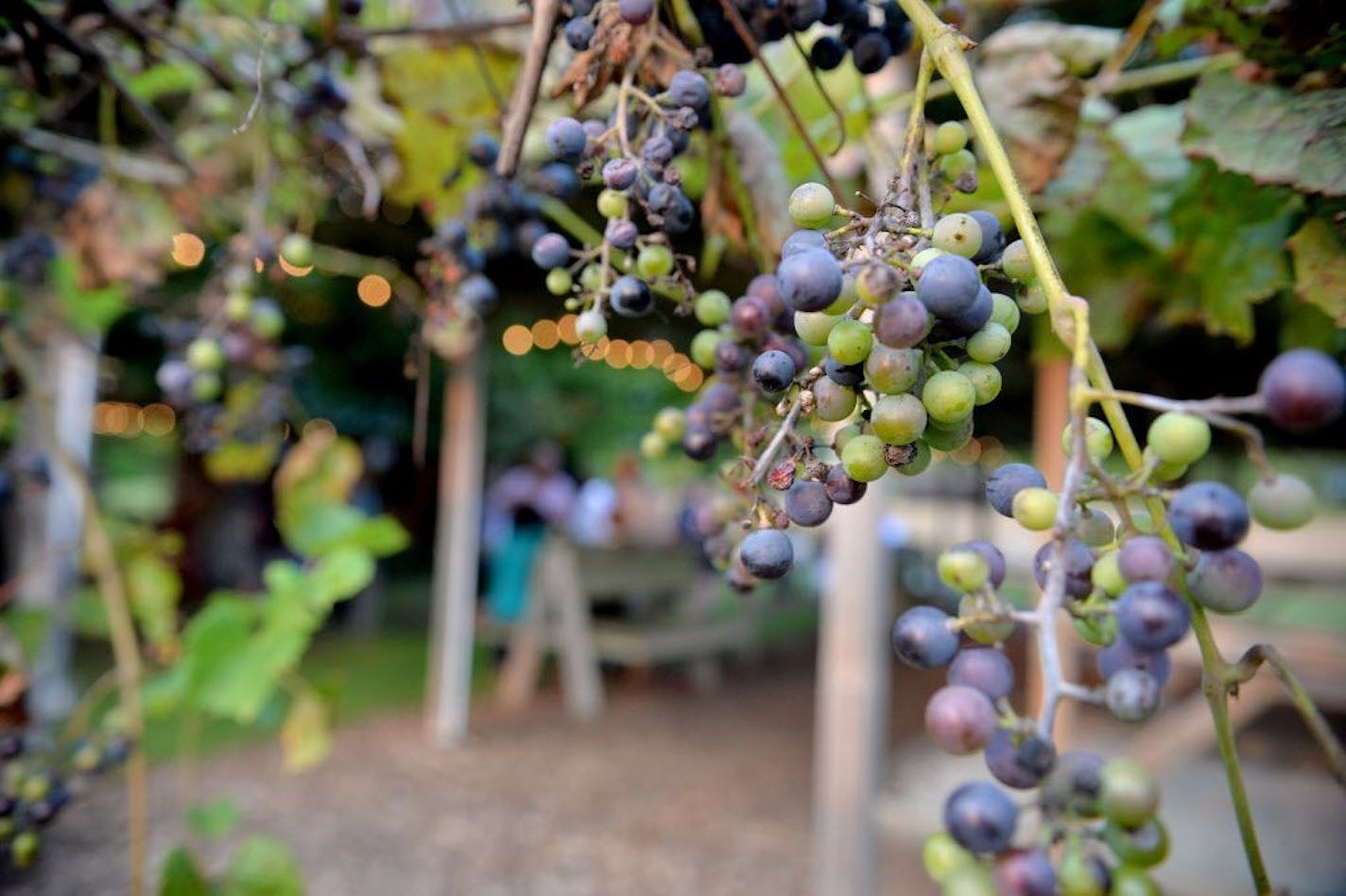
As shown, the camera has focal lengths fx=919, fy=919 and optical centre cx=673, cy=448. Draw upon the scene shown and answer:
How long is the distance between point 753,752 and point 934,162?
5802 millimetres

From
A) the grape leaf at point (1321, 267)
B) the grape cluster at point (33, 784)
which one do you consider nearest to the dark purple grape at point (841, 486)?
the grape leaf at point (1321, 267)

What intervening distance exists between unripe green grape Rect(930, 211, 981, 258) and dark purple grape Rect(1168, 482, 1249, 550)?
160 millimetres

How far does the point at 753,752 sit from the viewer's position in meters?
5.97

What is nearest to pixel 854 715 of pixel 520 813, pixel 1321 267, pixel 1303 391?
pixel 520 813

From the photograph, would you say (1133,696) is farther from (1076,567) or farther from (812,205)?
(812,205)

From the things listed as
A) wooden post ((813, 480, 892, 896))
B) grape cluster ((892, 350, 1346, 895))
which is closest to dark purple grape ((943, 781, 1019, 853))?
grape cluster ((892, 350, 1346, 895))

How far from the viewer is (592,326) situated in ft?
2.23

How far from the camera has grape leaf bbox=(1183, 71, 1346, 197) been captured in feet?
2.13

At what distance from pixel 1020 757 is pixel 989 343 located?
0.67 ft

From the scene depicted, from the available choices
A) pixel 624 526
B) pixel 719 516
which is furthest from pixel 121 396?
pixel 719 516

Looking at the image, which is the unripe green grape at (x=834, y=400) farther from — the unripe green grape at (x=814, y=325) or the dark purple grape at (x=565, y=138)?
the dark purple grape at (x=565, y=138)

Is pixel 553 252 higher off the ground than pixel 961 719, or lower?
higher

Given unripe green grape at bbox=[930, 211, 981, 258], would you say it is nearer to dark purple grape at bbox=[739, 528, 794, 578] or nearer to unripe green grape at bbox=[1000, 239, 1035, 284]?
unripe green grape at bbox=[1000, 239, 1035, 284]

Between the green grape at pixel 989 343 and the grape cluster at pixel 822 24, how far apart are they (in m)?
0.29
